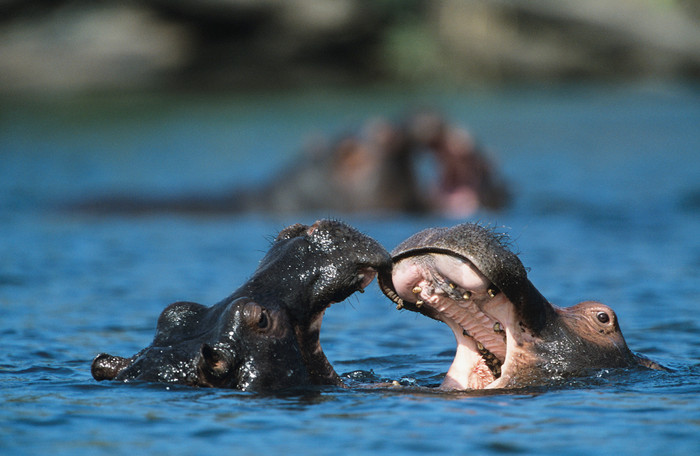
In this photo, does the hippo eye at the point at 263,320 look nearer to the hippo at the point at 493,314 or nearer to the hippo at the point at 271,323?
the hippo at the point at 271,323

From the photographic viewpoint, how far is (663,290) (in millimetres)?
10742

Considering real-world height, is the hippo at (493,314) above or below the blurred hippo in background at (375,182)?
below

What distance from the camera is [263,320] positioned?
19.3 feet

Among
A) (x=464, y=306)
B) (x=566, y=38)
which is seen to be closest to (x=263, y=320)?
(x=464, y=306)

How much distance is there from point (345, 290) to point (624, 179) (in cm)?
1454

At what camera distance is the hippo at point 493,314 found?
600cm

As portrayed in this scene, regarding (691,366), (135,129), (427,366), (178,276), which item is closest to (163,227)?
(178,276)

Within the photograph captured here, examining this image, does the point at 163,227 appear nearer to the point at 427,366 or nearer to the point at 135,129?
the point at 427,366

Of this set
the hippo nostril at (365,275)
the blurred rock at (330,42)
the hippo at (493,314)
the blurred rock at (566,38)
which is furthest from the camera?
the blurred rock at (566,38)

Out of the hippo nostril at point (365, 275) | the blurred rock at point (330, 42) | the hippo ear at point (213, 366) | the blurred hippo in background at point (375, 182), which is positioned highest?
the blurred rock at point (330, 42)

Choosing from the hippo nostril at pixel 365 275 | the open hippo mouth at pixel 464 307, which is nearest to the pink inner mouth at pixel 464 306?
the open hippo mouth at pixel 464 307

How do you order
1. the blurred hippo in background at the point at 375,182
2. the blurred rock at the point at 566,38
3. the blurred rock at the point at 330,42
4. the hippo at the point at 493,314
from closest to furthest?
the hippo at the point at 493,314 → the blurred hippo in background at the point at 375,182 → the blurred rock at the point at 330,42 → the blurred rock at the point at 566,38

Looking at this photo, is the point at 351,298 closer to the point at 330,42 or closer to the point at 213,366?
the point at 213,366

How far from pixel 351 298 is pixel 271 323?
5265 mm
